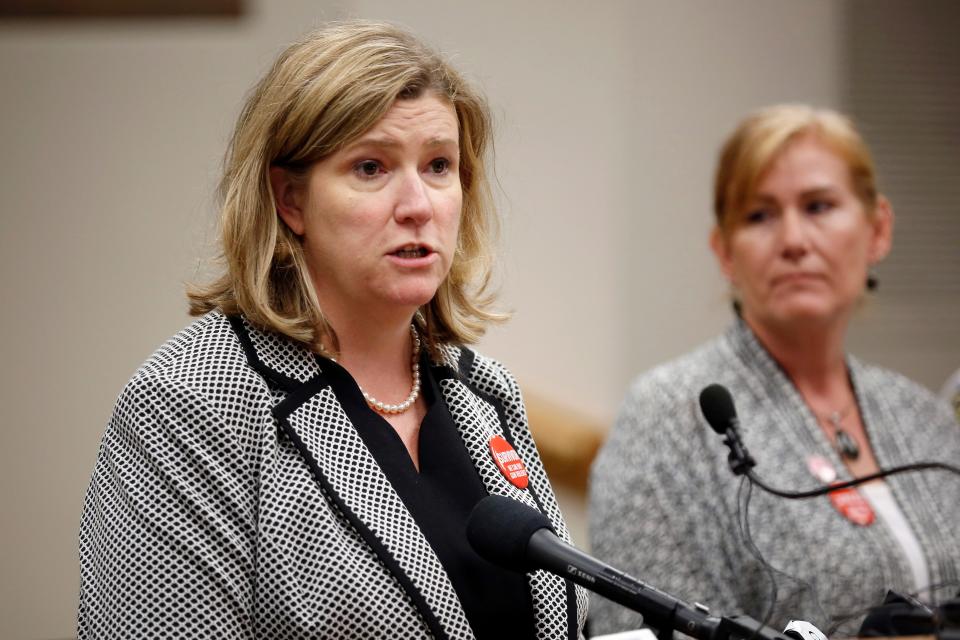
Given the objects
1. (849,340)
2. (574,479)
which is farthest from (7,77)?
(849,340)

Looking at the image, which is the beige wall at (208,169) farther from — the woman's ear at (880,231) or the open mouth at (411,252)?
the open mouth at (411,252)

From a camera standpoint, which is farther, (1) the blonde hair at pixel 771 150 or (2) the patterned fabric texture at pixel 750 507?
(1) the blonde hair at pixel 771 150

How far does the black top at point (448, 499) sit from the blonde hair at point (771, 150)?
1.35m

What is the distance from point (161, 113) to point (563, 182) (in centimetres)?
147

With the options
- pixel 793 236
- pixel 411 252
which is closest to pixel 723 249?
pixel 793 236

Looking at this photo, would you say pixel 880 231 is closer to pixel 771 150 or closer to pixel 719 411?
pixel 771 150

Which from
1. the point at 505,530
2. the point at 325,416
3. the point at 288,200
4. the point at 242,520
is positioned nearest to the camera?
the point at 505,530

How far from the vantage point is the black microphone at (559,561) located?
3.94ft

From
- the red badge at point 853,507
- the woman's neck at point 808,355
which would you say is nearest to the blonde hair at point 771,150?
the woman's neck at point 808,355

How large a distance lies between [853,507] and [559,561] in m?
1.47

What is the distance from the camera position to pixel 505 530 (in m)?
1.38

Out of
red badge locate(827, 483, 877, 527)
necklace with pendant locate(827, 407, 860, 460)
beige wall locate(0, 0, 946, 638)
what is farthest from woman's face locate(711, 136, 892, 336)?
beige wall locate(0, 0, 946, 638)

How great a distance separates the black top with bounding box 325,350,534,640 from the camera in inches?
64.4

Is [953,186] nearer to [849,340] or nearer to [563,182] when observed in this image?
[849,340]
